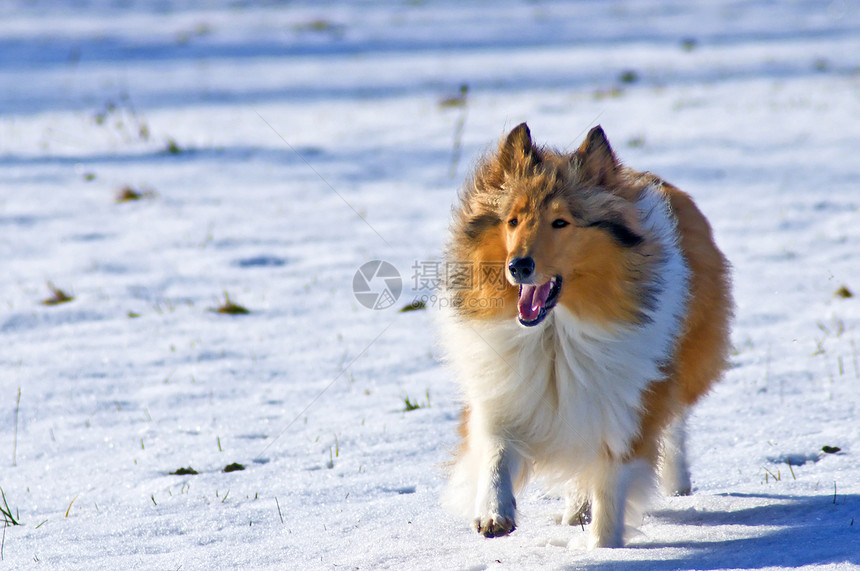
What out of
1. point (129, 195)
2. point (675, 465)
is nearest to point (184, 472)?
point (675, 465)

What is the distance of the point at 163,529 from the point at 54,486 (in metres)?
0.79

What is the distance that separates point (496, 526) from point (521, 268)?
0.93 meters

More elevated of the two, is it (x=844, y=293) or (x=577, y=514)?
(x=844, y=293)

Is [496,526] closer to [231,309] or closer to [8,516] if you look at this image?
[8,516]

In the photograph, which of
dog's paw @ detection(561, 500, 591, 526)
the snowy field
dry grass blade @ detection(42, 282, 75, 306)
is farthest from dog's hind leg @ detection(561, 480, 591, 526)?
dry grass blade @ detection(42, 282, 75, 306)

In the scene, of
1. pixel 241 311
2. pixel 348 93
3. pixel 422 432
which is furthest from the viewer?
pixel 348 93

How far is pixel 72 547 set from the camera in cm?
359

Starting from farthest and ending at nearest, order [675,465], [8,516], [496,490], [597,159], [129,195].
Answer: [129,195], [675,465], [8,516], [597,159], [496,490]

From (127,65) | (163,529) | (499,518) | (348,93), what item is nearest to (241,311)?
(163,529)

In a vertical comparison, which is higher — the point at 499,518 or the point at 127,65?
the point at 127,65

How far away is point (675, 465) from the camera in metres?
4.11

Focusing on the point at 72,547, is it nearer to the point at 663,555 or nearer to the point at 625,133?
the point at 663,555

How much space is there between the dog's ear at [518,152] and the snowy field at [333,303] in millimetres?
629

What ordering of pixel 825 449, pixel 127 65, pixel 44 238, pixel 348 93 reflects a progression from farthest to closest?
pixel 127 65 → pixel 348 93 → pixel 44 238 → pixel 825 449
